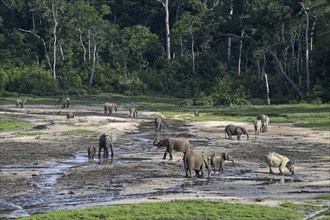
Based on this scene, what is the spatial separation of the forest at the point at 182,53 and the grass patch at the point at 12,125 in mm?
28868

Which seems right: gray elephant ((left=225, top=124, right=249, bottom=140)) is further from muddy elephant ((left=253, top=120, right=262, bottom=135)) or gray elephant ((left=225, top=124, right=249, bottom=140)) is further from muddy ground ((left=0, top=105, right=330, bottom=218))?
muddy elephant ((left=253, top=120, right=262, bottom=135))

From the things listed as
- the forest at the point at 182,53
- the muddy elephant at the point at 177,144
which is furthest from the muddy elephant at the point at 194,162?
the forest at the point at 182,53

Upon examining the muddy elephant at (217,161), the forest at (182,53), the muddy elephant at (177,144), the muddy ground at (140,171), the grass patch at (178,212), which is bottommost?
the muddy ground at (140,171)

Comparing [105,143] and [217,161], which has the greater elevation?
[105,143]

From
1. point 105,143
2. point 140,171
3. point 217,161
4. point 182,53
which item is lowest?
point 140,171

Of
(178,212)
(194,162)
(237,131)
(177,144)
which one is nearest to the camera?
(178,212)

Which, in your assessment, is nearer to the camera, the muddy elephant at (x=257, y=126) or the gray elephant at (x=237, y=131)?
the gray elephant at (x=237, y=131)

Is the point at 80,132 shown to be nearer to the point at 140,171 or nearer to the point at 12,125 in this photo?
the point at 12,125

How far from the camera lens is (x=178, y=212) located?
20406 millimetres

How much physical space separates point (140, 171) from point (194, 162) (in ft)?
10.3

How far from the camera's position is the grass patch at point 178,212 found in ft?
64.8

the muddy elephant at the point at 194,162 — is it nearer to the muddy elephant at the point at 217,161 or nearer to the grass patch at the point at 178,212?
the muddy elephant at the point at 217,161

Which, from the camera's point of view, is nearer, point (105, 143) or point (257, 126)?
point (105, 143)

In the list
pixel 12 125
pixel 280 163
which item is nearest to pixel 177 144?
pixel 280 163
